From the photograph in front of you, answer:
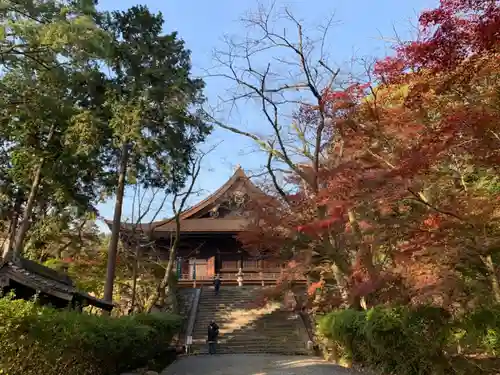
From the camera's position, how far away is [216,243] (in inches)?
1169

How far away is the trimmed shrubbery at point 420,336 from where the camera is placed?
8.08 m

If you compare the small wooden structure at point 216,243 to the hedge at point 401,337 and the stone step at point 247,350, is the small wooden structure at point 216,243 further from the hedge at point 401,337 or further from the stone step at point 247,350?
the hedge at point 401,337

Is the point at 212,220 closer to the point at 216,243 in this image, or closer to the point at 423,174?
the point at 216,243

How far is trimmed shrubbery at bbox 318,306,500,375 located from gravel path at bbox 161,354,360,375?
192cm

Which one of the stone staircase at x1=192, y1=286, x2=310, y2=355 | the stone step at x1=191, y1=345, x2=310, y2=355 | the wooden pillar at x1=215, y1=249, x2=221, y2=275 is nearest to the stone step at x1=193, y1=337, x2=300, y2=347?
the stone staircase at x1=192, y1=286, x2=310, y2=355

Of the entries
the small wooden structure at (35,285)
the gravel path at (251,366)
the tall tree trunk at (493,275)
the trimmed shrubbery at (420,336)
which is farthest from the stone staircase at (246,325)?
the tall tree trunk at (493,275)

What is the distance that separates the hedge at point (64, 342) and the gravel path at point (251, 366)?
2075 mm

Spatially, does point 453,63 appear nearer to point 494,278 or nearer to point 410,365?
point 494,278

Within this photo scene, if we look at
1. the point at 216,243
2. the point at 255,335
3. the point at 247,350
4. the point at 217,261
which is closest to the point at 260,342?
the point at 255,335

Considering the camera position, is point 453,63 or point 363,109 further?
point 363,109

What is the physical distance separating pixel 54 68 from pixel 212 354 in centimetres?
1165

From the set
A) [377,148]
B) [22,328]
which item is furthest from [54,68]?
[377,148]

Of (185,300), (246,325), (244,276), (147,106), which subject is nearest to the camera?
(147,106)

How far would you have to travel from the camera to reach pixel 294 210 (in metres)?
16.2
